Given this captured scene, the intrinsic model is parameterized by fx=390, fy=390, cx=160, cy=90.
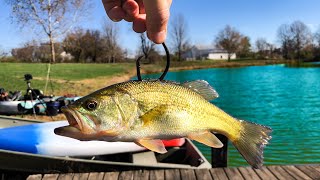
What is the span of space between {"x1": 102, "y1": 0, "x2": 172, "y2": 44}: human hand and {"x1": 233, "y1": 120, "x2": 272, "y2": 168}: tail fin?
27.5 inches

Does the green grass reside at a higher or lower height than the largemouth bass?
lower

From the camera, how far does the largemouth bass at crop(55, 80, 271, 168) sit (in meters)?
1.73

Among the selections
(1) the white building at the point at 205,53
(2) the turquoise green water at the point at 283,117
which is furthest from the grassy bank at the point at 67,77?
(1) the white building at the point at 205,53

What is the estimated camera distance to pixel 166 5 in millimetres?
1703

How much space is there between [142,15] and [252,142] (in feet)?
3.14

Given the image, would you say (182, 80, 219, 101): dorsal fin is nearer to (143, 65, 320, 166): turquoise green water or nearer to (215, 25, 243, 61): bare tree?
(143, 65, 320, 166): turquoise green water

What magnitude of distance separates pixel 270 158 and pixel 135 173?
6034 mm

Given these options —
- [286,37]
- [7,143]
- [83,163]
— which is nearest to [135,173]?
[83,163]

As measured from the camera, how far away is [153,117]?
1.79m

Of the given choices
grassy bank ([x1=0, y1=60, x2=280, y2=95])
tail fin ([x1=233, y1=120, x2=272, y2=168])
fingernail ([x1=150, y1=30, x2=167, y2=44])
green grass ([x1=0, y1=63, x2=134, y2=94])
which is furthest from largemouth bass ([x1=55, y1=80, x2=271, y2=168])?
green grass ([x1=0, y1=63, x2=134, y2=94])

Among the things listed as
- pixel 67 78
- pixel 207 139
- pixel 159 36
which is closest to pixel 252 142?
pixel 207 139

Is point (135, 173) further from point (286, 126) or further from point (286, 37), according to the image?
point (286, 37)

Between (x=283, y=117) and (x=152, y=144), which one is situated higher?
(x=152, y=144)

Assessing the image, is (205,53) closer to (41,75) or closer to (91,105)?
(41,75)
